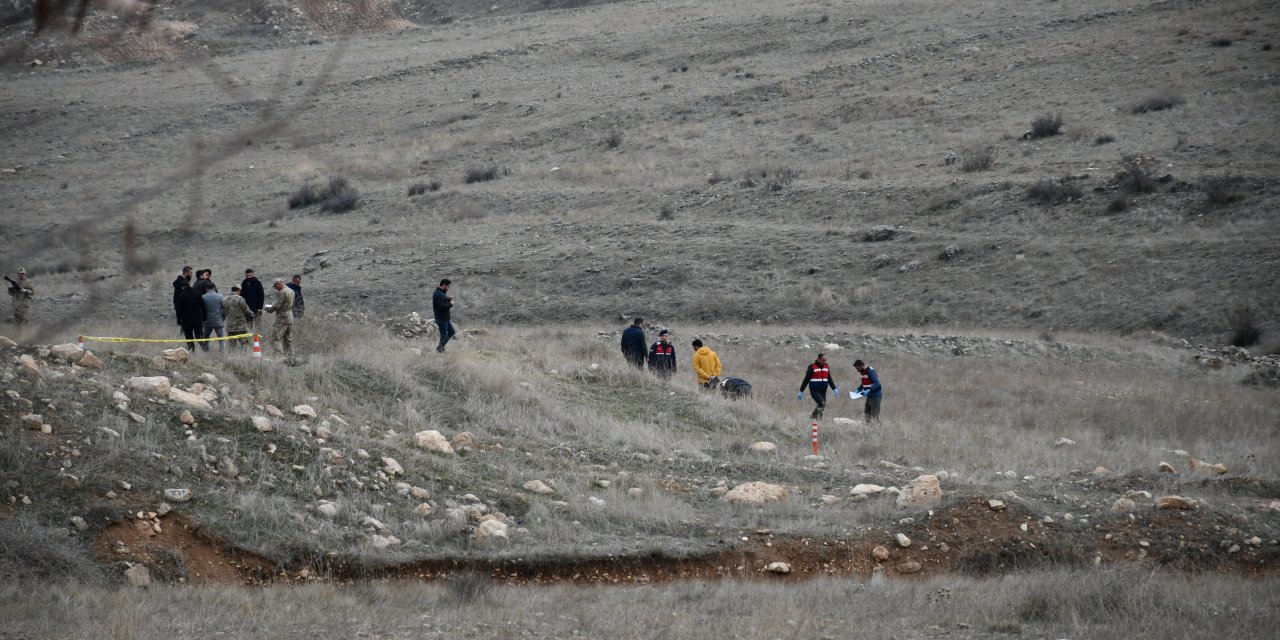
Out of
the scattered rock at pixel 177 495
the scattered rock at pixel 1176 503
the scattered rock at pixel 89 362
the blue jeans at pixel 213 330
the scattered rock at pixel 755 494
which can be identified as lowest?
the scattered rock at pixel 1176 503

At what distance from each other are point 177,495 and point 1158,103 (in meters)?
37.3

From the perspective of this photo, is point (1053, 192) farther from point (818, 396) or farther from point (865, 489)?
point (865, 489)

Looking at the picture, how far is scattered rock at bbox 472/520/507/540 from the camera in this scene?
29.6 ft

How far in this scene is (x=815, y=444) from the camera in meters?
13.8

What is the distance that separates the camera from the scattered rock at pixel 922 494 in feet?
33.3

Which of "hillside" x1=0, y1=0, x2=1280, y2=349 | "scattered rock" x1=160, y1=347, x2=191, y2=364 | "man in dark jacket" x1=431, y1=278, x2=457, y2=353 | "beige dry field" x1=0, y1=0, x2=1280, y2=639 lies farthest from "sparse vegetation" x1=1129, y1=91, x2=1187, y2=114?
"scattered rock" x1=160, y1=347, x2=191, y2=364

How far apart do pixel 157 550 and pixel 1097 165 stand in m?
31.5

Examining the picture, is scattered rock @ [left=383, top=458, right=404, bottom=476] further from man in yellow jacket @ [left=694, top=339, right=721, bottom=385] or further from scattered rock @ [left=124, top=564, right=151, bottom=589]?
man in yellow jacket @ [left=694, top=339, right=721, bottom=385]

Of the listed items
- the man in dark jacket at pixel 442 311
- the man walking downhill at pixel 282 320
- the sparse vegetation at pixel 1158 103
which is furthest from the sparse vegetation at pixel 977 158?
the man walking downhill at pixel 282 320

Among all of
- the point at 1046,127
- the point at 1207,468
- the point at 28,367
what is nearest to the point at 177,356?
the point at 28,367

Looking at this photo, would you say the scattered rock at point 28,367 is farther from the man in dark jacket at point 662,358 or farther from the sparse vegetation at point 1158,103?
the sparse vegetation at point 1158,103

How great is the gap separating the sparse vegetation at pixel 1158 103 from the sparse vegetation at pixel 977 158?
5.98 meters

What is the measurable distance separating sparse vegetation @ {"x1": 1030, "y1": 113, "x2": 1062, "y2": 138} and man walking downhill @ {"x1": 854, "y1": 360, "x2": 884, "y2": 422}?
2426 centimetres

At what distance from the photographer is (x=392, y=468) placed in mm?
10172
